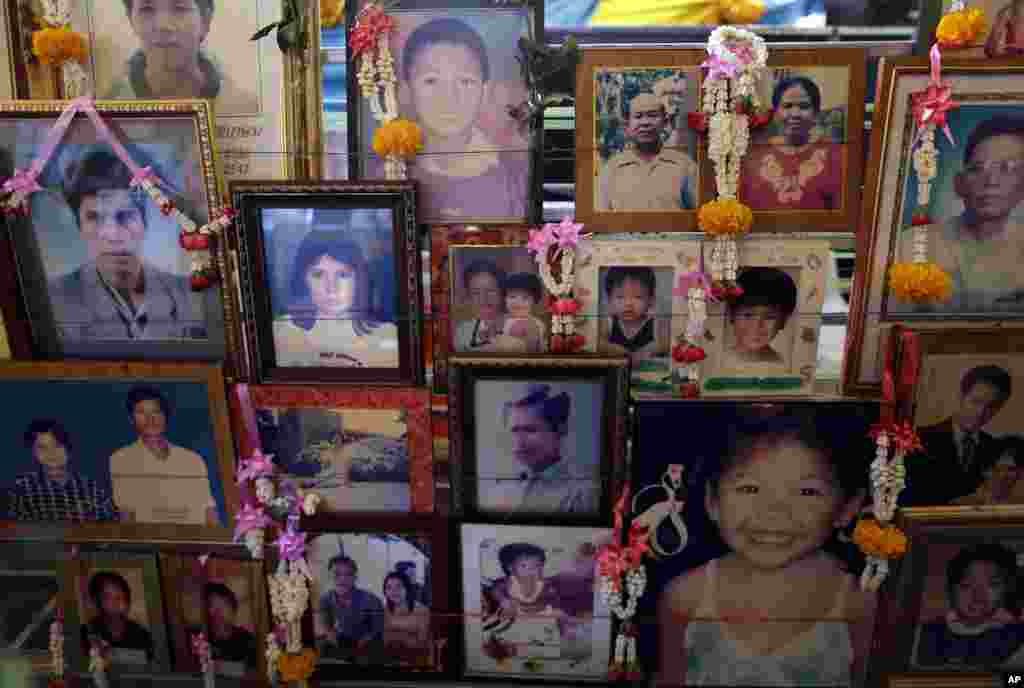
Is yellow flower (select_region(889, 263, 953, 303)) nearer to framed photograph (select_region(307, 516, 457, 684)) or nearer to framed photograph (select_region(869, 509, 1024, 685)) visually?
framed photograph (select_region(869, 509, 1024, 685))

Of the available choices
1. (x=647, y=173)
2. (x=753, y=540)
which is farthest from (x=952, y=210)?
(x=753, y=540)

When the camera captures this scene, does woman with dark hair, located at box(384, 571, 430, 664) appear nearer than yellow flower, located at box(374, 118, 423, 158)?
No

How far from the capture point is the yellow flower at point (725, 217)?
3.94 ft

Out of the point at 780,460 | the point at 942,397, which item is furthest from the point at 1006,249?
the point at 780,460

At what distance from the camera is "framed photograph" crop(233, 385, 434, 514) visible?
1.33 m

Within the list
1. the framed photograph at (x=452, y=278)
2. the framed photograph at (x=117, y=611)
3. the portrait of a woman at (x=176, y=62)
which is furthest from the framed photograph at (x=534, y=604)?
the portrait of a woman at (x=176, y=62)

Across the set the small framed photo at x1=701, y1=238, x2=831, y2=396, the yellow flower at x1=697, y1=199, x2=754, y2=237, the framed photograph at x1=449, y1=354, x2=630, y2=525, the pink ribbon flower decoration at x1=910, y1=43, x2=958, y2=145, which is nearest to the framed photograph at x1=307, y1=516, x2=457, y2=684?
the framed photograph at x1=449, y1=354, x2=630, y2=525

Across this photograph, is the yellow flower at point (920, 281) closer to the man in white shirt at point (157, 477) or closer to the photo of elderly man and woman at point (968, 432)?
the photo of elderly man and woman at point (968, 432)

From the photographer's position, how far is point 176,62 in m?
1.26

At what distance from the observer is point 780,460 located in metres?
1.34

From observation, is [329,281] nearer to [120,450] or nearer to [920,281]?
[120,450]

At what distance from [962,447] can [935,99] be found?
Result: 527 millimetres

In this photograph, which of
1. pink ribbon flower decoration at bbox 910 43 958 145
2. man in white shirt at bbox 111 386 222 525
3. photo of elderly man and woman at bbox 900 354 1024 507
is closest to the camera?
pink ribbon flower decoration at bbox 910 43 958 145

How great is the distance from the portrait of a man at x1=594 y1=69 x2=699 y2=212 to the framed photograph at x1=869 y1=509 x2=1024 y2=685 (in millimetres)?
632
